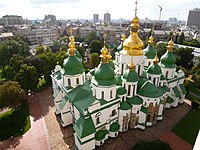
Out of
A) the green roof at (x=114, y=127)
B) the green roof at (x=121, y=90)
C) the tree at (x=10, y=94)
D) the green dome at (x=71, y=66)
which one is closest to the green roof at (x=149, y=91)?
the green roof at (x=121, y=90)

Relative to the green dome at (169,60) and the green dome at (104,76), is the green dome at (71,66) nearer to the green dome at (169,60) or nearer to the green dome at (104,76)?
the green dome at (104,76)

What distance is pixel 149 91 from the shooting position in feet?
68.3

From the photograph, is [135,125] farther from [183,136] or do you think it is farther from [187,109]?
[187,109]

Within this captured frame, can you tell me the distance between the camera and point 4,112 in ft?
86.4

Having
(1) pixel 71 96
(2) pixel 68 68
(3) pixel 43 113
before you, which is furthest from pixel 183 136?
(3) pixel 43 113

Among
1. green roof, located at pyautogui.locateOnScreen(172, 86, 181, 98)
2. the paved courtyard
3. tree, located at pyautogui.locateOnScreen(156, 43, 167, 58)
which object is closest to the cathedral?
the paved courtyard

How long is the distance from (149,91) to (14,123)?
2127cm

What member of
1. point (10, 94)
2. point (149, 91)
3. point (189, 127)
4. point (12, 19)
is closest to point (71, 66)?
point (149, 91)

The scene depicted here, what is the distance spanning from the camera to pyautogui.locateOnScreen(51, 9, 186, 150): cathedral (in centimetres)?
1777

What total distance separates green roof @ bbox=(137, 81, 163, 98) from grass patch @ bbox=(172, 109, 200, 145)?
6216 mm

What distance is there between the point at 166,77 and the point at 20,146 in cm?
2480

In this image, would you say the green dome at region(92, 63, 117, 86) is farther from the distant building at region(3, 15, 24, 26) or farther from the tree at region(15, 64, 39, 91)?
the distant building at region(3, 15, 24, 26)

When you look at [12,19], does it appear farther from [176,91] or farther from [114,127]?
[176,91]

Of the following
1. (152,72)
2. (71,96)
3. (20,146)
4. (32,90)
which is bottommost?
(20,146)
